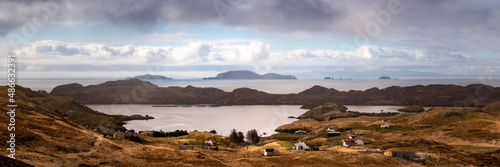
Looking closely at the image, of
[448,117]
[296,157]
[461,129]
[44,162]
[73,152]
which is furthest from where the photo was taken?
[448,117]

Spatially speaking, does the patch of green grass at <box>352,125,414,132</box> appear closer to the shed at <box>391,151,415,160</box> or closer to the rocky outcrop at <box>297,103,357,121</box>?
the rocky outcrop at <box>297,103,357,121</box>

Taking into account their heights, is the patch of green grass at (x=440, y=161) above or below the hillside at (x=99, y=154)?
below

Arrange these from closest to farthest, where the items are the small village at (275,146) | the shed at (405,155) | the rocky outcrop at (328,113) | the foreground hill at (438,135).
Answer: the shed at (405,155)
the small village at (275,146)
the foreground hill at (438,135)
the rocky outcrop at (328,113)

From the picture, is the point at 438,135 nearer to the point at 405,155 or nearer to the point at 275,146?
the point at 405,155

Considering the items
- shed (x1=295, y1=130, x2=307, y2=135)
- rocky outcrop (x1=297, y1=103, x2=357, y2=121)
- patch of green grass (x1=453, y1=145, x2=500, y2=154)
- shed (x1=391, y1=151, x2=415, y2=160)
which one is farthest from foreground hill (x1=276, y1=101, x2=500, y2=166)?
rocky outcrop (x1=297, y1=103, x2=357, y2=121)

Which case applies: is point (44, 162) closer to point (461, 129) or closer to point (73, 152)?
point (73, 152)

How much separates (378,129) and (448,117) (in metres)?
23.0

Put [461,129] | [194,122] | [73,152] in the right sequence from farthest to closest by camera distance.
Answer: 1. [194,122]
2. [461,129]
3. [73,152]

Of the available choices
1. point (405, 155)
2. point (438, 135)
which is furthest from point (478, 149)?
point (405, 155)

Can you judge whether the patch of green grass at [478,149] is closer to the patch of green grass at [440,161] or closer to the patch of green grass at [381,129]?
the patch of green grass at [440,161]

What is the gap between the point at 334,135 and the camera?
83438 millimetres

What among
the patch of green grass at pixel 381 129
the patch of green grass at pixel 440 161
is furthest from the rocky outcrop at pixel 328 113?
the patch of green grass at pixel 440 161

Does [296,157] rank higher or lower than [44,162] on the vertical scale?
lower

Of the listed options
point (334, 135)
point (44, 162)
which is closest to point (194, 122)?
point (334, 135)
